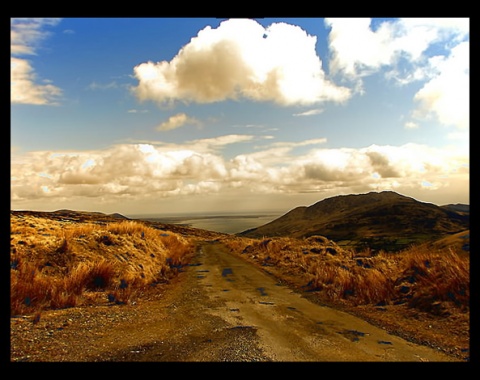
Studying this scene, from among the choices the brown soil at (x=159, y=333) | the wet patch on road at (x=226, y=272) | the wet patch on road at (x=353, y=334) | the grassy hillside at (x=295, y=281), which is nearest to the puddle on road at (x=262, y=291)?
the grassy hillside at (x=295, y=281)

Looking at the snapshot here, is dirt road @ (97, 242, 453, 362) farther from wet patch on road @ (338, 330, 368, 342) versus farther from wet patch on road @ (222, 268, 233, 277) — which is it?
wet patch on road @ (222, 268, 233, 277)

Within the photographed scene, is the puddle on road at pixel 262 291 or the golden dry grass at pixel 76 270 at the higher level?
the golden dry grass at pixel 76 270

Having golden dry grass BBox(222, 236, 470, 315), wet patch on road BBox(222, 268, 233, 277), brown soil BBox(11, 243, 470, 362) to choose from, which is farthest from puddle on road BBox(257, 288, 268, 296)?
wet patch on road BBox(222, 268, 233, 277)

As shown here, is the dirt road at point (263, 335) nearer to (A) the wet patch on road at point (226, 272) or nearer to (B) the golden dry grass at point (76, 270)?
(B) the golden dry grass at point (76, 270)

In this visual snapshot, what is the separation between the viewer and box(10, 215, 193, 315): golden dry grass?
8242 millimetres

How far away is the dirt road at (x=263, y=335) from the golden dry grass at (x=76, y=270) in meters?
2.80

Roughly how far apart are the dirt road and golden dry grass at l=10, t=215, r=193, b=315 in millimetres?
2796

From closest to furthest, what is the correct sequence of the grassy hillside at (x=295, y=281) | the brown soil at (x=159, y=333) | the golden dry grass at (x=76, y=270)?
the brown soil at (x=159, y=333) < the grassy hillside at (x=295, y=281) < the golden dry grass at (x=76, y=270)

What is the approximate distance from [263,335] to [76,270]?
769cm

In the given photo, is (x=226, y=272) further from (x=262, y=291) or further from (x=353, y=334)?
(x=353, y=334)

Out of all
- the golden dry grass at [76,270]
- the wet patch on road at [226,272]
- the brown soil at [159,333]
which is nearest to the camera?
the brown soil at [159,333]

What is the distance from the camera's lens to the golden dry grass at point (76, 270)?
824 centimetres

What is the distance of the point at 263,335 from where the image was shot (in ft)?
20.3
